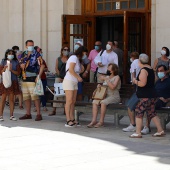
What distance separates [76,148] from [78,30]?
9.09 meters

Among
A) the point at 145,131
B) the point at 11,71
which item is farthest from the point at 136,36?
the point at 145,131

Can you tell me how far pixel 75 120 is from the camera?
1480 centimetres

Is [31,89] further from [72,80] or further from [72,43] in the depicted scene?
[72,43]

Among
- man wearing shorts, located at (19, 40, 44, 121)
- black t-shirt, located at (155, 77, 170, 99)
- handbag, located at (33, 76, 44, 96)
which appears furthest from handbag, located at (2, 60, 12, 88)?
black t-shirt, located at (155, 77, 170, 99)

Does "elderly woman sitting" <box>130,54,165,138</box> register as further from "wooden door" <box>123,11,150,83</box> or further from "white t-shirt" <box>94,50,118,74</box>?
"wooden door" <box>123,11,150,83</box>

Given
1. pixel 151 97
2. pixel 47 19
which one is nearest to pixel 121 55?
pixel 47 19

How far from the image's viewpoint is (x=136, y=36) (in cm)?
1855

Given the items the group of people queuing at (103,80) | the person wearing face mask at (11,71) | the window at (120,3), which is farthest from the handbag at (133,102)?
the window at (120,3)

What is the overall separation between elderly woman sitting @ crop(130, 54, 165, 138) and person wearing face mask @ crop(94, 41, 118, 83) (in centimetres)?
434

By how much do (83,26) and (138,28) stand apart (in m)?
2.09

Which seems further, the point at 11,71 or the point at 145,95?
the point at 11,71

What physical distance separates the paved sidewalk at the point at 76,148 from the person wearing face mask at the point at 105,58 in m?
2.50

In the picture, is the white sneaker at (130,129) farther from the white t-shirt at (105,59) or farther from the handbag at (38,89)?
the white t-shirt at (105,59)

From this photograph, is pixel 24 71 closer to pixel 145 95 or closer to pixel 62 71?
pixel 62 71
